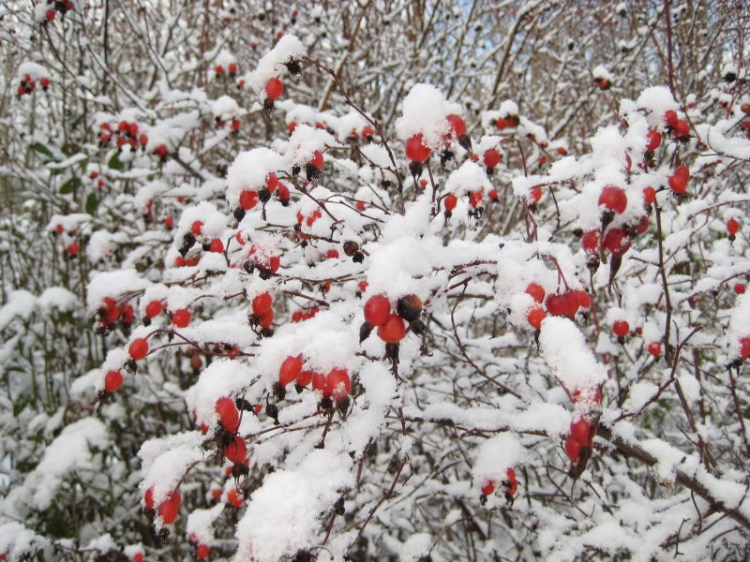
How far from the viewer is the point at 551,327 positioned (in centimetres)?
86

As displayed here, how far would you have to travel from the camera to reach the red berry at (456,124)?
107 centimetres

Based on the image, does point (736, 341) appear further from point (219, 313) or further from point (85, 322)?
point (85, 322)

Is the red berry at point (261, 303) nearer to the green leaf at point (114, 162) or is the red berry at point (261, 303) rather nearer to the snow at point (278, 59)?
the snow at point (278, 59)

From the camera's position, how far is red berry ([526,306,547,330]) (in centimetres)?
92

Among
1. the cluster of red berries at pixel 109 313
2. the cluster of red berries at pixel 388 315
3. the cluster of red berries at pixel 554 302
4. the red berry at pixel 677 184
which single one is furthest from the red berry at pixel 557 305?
the cluster of red berries at pixel 109 313

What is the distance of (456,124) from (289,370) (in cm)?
65

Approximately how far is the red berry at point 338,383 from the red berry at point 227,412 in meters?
0.23

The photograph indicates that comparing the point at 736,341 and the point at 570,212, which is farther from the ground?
the point at 570,212

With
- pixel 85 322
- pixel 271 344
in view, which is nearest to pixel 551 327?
pixel 271 344

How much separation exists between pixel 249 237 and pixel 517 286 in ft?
2.32

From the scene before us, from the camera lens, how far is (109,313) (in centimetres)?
143

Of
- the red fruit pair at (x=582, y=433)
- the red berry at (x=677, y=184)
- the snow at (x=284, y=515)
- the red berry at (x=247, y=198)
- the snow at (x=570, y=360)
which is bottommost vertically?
the snow at (x=284, y=515)

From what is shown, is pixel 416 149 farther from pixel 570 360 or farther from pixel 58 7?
pixel 58 7

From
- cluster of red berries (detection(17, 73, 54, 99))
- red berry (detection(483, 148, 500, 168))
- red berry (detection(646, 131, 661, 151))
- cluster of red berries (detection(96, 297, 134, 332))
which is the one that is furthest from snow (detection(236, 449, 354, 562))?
cluster of red berries (detection(17, 73, 54, 99))
